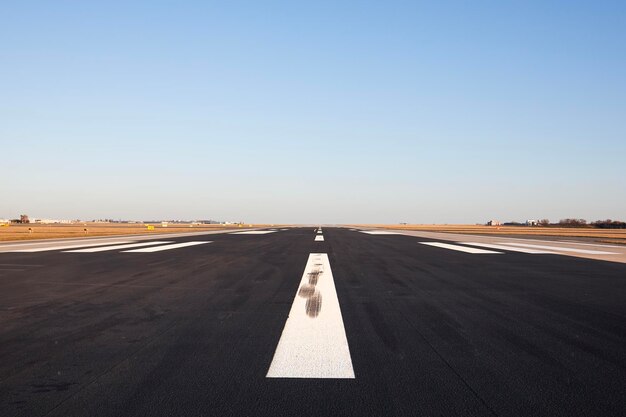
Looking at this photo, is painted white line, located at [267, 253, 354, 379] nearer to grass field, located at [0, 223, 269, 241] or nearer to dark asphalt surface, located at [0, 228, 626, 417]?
dark asphalt surface, located at [0, 228, 626, 417]

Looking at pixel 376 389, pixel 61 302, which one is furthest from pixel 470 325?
pixel 61 302

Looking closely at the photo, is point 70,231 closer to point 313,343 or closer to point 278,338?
point 278,338

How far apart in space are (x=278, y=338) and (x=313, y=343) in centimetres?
37

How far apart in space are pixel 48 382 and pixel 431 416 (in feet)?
8.54

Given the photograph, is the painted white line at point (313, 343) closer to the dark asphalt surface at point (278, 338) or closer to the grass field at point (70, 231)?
the dark asphalt surface at point (278, 338)

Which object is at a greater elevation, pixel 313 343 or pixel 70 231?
pixel 313 343

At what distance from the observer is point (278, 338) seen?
12.3 feet

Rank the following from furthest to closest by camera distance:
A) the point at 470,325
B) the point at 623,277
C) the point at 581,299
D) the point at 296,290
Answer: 1. the point at 623,277
2. the point at 296,290
3. the point at 581,299
4. the point at 470,325

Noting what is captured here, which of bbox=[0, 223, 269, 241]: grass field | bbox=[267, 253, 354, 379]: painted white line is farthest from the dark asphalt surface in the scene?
bbox=[0, 223, 269, 241]: grass field

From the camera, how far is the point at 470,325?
4.27m

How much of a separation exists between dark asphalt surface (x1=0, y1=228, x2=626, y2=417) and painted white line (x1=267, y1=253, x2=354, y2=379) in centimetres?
10

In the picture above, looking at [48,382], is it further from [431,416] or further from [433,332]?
[433,332]

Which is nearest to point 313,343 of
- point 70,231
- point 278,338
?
point 278,338

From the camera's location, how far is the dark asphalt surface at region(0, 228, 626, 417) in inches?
95.1
